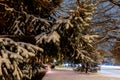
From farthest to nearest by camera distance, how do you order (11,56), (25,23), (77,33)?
(25,23) → (77,33) → (11,56)

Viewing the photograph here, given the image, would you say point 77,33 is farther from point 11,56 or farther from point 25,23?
point 11,56

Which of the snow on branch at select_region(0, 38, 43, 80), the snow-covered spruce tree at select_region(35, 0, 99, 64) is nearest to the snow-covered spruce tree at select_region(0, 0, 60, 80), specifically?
the snow on branch at select_region(0, 38, 43, 80)

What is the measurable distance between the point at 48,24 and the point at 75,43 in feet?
2.09

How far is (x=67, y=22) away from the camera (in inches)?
186

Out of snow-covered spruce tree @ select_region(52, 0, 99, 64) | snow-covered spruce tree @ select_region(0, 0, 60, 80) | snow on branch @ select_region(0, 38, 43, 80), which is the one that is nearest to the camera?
snow on branch @ select_region(0, 38, 43, 80)

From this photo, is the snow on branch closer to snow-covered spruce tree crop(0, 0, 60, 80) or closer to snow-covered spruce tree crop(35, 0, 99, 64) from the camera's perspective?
snow-covered spruce tree crop(0, 0, 60, 80)

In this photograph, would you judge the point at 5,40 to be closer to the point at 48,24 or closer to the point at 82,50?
the point at 48,24

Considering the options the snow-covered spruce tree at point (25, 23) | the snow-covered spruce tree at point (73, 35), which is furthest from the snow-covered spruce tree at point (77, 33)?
the snow-covered spruce tree at point (25, 23)

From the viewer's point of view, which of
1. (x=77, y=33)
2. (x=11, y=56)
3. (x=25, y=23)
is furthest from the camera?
(x=25, y=23)

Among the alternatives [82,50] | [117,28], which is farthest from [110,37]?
[82,50]

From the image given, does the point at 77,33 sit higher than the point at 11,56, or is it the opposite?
the point at 77,33

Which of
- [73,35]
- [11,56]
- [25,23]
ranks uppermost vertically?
[25,23]

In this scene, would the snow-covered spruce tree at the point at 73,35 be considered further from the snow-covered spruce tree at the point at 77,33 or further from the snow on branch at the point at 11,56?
the snow on branch at the point at 11,56

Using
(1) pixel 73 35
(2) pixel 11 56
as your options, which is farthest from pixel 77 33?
(2) pixel 11 56
